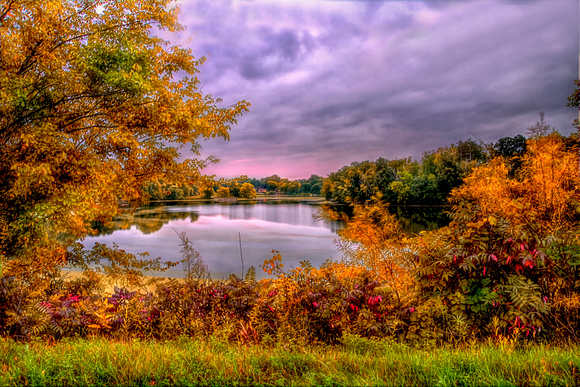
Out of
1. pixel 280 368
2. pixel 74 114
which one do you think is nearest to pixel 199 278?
pixel 280 368

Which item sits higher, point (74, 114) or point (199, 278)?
point (74, 114)

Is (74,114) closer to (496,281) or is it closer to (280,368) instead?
(280,368)

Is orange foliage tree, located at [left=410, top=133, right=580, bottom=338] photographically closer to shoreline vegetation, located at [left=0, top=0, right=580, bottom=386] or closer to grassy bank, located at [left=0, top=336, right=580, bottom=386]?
shoreline vegetation, located at [left=0, top=0, right=580, bottom=386]

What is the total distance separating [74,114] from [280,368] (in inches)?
227

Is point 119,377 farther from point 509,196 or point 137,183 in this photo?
point 509,196

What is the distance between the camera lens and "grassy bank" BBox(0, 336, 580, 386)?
2205 mm

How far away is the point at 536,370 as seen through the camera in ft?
7.39

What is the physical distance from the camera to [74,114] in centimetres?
565

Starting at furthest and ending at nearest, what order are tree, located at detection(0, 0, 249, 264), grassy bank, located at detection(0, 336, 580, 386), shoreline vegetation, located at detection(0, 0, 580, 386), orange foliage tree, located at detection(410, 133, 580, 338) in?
tree, located at detection(0, 0, 249, 264) < orange foliage tree, located at detection(410, 133, 580, 338) < shoreline vegetation, located at detection(0, 0, 580, 386) < grassy bank, located at detection(0, 336, 580, 386)

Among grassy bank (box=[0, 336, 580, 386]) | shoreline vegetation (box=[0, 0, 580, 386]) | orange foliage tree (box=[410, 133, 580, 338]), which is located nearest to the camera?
grassy bank (box=[0, 336, 580, 386])

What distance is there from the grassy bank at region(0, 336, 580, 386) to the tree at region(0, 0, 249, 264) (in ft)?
8.60

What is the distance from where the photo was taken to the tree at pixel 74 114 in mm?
4695

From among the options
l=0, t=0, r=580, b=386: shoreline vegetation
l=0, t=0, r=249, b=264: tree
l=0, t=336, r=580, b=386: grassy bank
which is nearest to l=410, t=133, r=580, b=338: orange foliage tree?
l=0, t=0, r=580, b=386: shoreline vegetation

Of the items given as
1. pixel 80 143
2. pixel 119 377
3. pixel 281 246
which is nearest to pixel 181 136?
pixel 80 143
